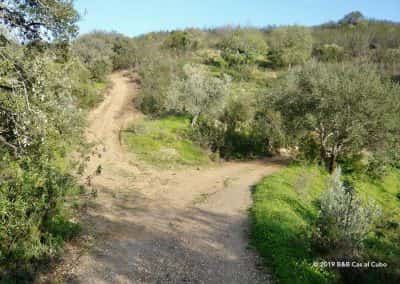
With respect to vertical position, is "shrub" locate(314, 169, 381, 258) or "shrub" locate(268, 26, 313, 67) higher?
"shrub" locate(268, 26, 313, 67)

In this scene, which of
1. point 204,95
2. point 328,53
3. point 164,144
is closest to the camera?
point 164,144

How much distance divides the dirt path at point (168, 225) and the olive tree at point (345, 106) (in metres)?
4.57

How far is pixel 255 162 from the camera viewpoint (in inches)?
1017

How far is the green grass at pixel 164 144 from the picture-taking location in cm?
2362

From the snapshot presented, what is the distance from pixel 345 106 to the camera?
21.6 metres

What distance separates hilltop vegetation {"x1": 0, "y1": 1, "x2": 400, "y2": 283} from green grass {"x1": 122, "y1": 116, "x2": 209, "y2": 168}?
0.14m

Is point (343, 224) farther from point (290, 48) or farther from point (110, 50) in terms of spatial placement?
point (290, 48)

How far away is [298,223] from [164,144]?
1439 centimetres

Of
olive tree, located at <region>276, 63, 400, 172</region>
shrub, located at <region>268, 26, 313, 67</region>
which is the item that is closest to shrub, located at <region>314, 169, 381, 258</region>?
olive tree, located at <region>276, 63, 400, 172</region>

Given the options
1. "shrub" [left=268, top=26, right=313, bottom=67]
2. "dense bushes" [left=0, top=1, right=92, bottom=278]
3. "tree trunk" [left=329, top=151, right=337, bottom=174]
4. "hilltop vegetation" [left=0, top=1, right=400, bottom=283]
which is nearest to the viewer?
"dense bushes" [left=0, top=1, right=92, bottom=278]

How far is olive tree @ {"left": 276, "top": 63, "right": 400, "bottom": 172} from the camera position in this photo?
70.2 feet

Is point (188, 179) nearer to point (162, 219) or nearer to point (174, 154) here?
point (174, 154)

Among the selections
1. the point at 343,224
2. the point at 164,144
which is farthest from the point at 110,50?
the point at 343,224

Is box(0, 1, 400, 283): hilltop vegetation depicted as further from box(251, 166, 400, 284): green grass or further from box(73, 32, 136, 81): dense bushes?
box(73, 32, 136, 81): dense bushes
